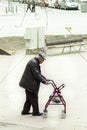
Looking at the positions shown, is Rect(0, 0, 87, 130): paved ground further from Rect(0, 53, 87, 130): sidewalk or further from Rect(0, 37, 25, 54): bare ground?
Rect(0, 37, 25, 54): bare ground

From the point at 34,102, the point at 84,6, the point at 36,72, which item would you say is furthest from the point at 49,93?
the point at 84,6

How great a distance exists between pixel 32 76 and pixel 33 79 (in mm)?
73

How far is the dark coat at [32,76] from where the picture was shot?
38.7 feet

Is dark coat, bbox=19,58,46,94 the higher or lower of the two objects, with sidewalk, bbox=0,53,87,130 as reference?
higher

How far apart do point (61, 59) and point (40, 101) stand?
23.0ft

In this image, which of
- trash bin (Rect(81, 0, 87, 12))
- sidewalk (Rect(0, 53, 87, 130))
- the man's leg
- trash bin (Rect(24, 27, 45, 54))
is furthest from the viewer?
trash bin (Rect(81, 0, 87, 12))

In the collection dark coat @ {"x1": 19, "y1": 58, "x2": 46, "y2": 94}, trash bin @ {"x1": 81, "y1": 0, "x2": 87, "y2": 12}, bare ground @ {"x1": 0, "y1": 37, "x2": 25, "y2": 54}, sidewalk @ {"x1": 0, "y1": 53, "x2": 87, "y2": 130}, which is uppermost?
trash bin @ {"x1": 81, "y1": 0, "x2": 87, "y2": 12}

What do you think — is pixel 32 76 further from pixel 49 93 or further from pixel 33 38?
pixel 33 38

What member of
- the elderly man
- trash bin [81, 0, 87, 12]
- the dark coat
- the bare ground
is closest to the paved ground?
the elderly man

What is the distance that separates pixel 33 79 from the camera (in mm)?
11891

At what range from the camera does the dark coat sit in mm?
11781

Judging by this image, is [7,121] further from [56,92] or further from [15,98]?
[15,98]

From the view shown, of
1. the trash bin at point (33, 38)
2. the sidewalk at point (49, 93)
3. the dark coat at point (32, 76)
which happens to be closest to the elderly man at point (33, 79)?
the dark coat at point (32, 76)

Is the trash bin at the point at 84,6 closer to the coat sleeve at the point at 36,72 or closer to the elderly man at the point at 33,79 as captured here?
the elderly man at the point at 33,79
